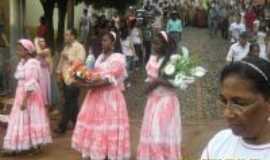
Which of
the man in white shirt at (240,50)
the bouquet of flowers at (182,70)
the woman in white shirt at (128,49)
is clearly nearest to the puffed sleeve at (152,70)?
the bouquet of flowers at (182,70)

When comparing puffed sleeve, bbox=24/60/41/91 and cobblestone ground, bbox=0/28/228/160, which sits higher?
puffed sleeve, bbox=24/60/41/91

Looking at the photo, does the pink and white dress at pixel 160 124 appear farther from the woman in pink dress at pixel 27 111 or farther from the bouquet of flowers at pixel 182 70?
the woman in pink dress at pixel 27 111

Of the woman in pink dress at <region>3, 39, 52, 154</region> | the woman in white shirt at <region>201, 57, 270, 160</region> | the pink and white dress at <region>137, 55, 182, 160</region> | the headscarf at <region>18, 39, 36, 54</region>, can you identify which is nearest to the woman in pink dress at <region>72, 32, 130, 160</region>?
the pink and white dress at <region>137, 55, 182, 160</region>

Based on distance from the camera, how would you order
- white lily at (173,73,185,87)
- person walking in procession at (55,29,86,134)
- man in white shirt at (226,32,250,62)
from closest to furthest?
1. white lily at (173,73,185,87)
2. person walking in procession at (55,29,86,134)
3. man in white shirt at (226,32,250,62)

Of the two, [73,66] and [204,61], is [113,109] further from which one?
[204,61]

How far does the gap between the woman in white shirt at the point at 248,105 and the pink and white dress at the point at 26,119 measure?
5781mm

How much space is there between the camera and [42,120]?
8188 mm

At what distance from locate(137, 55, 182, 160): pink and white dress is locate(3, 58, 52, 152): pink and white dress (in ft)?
4.76

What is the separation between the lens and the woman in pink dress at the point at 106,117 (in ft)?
24.2

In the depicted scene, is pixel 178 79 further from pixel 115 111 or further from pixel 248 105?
pixel 248 105

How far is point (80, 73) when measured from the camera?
7434mm

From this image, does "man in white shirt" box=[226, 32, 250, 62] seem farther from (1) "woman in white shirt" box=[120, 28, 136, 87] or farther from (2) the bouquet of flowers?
(2) the bouquet of flowers

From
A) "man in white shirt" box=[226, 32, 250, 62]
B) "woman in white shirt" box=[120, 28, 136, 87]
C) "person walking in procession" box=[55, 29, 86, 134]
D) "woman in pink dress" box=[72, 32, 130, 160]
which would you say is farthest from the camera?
Answer: "woman in white shirt" box=[120, 28, 136, 87]

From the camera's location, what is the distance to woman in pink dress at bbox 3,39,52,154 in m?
7.84
